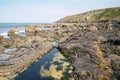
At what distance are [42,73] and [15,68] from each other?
14.7ft

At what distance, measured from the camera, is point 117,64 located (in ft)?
71.8

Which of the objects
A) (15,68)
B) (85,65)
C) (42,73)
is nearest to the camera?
(85,65)

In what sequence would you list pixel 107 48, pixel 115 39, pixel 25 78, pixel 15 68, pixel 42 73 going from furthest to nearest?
pixel 115 39 < pixel 107 48 < pixel 15 68 < pixel 42 73 < pixel 25 78

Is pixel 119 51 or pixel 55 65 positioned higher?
pixel 119 51

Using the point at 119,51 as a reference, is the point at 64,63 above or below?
below

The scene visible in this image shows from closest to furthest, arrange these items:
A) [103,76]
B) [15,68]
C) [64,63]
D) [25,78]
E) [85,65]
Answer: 1. [103,76]
2. [85,65]
3. [25,78]
4. [15,68]
5. [64,63]

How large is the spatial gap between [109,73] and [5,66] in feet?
51.3

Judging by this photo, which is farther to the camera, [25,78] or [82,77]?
[25,78]

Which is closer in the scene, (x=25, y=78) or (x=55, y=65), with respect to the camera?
(x=25, y=78)

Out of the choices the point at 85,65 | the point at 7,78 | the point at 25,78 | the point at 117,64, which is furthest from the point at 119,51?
the point at 7,78

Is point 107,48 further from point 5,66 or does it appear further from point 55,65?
point 5,66

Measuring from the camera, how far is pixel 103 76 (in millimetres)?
19203

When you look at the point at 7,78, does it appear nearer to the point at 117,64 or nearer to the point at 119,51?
the point at 117,64

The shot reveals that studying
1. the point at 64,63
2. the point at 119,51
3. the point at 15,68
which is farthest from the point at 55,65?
the point at 119,51
